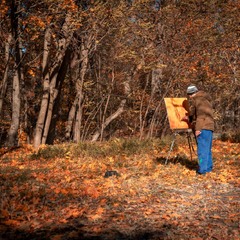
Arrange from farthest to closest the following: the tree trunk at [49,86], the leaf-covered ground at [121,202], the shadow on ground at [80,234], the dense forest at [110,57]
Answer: the tree trunk at [49,86] < the dense forest at [110,57] < the leaf-covered ground at [121,202] < the shadow on ground at [80,234]

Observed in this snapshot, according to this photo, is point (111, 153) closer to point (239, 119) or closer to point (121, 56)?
point (121, 56)

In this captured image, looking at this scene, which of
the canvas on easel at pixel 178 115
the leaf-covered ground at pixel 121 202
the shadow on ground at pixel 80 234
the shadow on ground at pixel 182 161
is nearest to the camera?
the shadow on ground at pixel 80 234

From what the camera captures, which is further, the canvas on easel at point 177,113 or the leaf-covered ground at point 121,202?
the canvas on easel at point 177,113

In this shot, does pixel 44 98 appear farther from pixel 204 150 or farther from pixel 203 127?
pixel 204 150

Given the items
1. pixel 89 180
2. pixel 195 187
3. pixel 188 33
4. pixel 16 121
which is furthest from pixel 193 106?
pixel 188 33

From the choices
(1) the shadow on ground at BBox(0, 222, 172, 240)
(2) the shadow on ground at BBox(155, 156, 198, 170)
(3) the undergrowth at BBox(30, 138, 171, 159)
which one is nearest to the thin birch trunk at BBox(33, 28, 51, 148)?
(3) the undergrowth at BBox(30, 138, 171, 159)

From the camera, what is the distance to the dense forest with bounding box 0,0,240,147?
45.7 feet

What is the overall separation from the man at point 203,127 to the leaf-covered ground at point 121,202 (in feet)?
1.01

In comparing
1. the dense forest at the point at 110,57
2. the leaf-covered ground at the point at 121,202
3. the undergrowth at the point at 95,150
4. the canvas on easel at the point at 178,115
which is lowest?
the leaf-covered ground at the point at 121,202

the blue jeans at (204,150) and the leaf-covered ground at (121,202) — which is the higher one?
the blue jeans at (204,150)

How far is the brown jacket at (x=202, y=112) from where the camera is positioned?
7848 mm

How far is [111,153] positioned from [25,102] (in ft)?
39.7

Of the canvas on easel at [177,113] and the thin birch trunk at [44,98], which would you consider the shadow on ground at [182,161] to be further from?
the thin birch trunk at [44,98]

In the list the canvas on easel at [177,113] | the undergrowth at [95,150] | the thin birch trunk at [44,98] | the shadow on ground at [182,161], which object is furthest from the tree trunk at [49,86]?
the canvas on easel at [177,113]
